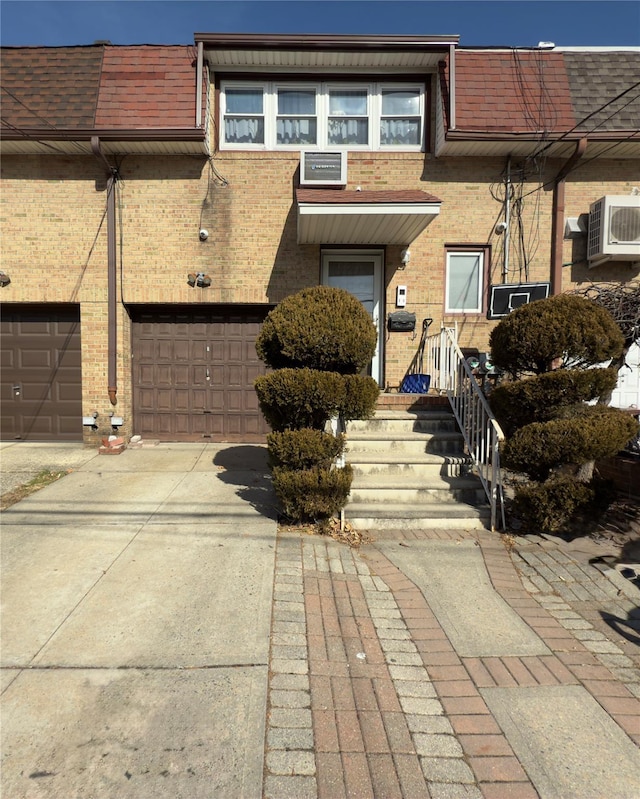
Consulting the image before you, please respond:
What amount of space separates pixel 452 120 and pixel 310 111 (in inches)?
98.0

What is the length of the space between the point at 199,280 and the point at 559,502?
639 cm

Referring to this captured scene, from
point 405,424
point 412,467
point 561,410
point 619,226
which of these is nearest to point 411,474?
point 412,467

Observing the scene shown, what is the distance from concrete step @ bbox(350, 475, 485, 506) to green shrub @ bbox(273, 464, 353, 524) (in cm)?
56

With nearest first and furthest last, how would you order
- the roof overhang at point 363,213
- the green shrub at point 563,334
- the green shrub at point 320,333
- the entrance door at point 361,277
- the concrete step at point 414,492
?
the green shrub at point 563,334 → the green shrub at point 320,333 → the concrete step at point 414,492 → the roof overhang at point 363,213 → the entrance door at point 361,277

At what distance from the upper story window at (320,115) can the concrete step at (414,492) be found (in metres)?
6.13

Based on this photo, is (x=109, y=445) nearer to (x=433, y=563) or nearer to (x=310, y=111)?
(x=433, y=563)

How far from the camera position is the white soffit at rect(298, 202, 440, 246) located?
7008mm

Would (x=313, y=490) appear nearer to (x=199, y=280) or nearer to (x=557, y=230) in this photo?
(x=199, y=280)

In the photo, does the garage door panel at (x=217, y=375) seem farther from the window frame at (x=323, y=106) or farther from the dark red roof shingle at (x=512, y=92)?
the dark red roof shingle at (x=512, y=92)

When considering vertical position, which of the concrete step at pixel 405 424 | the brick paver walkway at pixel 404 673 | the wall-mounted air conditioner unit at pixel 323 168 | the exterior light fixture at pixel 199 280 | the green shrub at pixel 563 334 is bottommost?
the brick paver walkway at pixel 404 673

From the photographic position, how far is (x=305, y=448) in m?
4.68

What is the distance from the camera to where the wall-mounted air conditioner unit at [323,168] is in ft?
25.8

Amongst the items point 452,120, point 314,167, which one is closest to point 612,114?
point 452,120

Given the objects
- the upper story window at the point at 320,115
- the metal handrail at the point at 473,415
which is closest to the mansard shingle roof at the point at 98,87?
the upper story window at the point at 320,115
